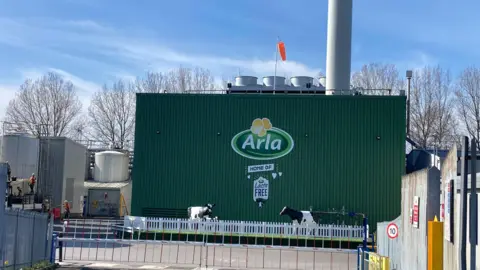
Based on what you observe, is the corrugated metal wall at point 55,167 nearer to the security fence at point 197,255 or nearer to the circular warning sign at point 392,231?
the security fence at point 197,255

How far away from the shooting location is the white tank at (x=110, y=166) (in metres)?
49.0

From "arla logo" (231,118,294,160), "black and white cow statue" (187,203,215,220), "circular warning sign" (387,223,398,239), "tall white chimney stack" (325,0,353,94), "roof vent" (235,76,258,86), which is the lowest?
"black and white cow statue" (187,203,215,220)

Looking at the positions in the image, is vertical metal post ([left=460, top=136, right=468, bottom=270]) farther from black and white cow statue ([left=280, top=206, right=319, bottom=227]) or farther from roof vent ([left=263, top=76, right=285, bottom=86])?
roof vent ([left=263, top=76, right=285, bottom=86])

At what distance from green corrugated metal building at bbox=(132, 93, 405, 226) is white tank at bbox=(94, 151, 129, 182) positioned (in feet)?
57.0

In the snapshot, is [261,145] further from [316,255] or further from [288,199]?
[316,255]

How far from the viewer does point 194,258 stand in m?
24.4

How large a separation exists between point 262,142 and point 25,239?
1641cm

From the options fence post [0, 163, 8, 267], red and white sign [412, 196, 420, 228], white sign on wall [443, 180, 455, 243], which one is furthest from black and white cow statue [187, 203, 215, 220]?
white sign on wall [443, 180, 455, 243]

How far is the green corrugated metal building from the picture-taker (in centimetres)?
3067

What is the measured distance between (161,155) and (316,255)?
10790 mm

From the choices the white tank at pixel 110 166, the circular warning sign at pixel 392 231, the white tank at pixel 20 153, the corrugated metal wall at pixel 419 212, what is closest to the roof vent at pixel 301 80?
the white tank at pixel 20 153

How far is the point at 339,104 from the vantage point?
31.2 metres

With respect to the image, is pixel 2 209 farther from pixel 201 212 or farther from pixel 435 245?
pixel 201 212

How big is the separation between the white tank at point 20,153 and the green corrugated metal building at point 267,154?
33.0 ft
